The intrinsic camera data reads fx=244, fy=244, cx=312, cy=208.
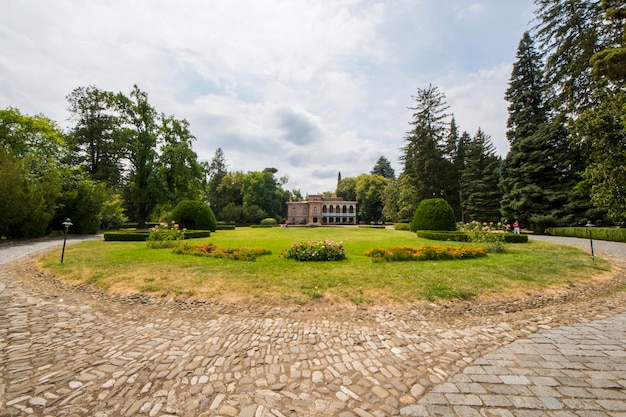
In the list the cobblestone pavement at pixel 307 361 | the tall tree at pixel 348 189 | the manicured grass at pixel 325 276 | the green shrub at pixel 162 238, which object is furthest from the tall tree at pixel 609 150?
the tall tree at pixel 348 189

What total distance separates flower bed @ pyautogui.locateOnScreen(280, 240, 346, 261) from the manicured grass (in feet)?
1.37

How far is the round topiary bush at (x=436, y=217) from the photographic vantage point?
59.1 feet

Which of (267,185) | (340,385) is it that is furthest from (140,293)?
(267,185)

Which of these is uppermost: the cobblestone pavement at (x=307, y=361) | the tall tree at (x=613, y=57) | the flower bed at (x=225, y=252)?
the tall tree at (x=613, y=57)

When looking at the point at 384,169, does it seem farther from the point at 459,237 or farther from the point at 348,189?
the point at 459,237

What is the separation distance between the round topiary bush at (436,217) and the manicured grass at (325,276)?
8.88 meters

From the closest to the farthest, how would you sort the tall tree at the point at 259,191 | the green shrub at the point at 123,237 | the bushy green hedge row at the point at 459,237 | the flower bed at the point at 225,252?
1. the flower bed at the point at 225,252
2. the bushy green hedge row at the point at 459,237
3. the green shrub at the point at 123,237
4. the tall tree at the point at 259,191

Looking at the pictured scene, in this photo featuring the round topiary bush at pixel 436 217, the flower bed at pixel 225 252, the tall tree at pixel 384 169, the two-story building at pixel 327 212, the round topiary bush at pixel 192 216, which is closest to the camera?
the flower bed at pixel 225 252

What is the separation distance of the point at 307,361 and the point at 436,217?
1792 cm

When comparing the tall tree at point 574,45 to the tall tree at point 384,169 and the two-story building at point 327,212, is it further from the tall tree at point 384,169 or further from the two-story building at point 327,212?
the tall tree at point 384,169

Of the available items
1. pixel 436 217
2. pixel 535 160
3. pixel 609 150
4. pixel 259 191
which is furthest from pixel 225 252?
pixel 259 191

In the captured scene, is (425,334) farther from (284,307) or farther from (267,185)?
(267,185)

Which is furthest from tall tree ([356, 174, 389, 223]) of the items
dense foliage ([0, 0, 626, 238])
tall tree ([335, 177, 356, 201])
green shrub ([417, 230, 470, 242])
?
green shrub ([417, 230, 470, 242])

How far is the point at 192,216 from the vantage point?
21.5 m
